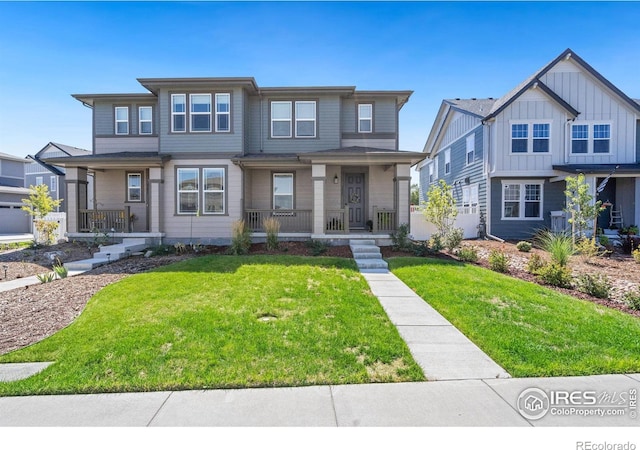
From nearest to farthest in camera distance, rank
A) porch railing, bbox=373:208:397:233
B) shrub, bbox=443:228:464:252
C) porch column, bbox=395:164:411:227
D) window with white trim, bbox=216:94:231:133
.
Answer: shrub, bbox=443:228:464:252
porch railing, bbox=373:208:397:233
porch column, bbox=395:164:411:227
window with white trim, bbox=216:94:231:133

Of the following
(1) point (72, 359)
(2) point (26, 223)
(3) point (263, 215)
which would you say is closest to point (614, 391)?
(1) point (72, 359)

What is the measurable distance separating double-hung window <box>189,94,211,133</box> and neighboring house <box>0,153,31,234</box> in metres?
24.6

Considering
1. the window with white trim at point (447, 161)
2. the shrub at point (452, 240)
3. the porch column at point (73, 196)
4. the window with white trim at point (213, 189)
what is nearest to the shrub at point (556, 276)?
the shrub at point (452, 240)

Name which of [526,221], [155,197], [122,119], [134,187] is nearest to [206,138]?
[155,197]

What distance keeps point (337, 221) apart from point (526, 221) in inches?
412

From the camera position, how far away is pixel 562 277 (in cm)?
780

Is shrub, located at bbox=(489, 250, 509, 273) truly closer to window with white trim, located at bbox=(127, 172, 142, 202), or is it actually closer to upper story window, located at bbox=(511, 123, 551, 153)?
upper story window, located at bbox=(511, 123, 551, 153)

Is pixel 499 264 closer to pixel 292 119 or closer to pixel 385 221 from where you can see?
pixel 385 221

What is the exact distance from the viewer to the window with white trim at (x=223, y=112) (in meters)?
13.0

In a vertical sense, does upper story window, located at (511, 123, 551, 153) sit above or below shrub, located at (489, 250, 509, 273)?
above

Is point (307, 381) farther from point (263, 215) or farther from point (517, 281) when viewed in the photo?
point (263, 215)

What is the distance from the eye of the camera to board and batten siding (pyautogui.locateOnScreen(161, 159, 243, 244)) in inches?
516

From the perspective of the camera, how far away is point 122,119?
14555mm

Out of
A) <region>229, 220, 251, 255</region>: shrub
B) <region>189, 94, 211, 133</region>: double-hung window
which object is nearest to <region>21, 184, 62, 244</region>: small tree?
<region>189, 94, 211, 133</region>: double-hung window
